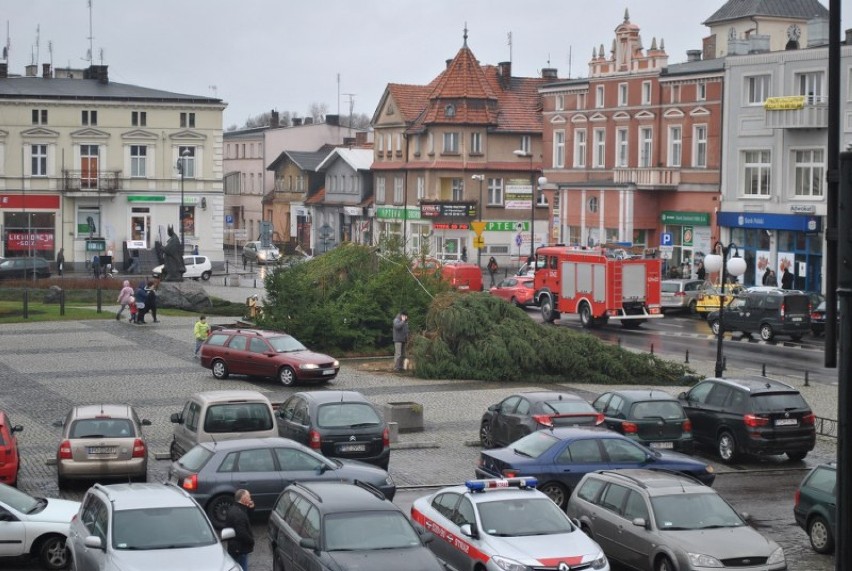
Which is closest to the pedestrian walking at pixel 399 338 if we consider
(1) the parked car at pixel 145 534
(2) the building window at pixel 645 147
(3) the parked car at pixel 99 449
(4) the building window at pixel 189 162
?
(3) the parked car at pixel 99 449

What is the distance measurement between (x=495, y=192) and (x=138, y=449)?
65.3m

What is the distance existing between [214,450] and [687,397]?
1134 centimetres

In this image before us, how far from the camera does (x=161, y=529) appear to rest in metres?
13.9

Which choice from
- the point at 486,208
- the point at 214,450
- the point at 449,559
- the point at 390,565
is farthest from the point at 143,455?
the point at 486,208

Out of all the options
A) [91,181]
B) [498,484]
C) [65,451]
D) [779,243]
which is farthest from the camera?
[91,181]

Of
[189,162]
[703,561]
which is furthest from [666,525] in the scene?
[189,162]

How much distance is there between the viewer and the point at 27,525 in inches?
623

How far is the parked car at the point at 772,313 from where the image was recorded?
4475cm

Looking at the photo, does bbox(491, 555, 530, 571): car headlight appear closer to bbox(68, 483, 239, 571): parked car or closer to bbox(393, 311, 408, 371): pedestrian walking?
bbox(68, 483, 239, 571): parked car

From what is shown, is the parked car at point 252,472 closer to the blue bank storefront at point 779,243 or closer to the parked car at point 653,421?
the parked car at point 653,421

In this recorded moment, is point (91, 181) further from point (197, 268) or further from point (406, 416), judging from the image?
point (406, 416)

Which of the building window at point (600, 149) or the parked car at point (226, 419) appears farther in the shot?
the building window at point (600, 149)

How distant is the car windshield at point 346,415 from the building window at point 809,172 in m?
39.8

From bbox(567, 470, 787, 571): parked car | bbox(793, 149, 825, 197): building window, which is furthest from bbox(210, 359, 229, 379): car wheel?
bbox(793, 149, 825, 197): building window
